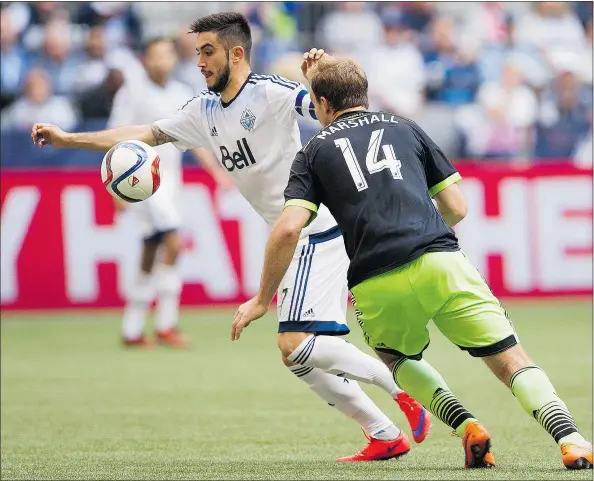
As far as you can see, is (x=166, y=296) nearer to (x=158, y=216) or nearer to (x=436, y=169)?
(x=158, y=216)

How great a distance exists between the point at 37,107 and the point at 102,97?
908 mm

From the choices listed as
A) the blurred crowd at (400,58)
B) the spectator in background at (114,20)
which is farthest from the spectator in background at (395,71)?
the spectator in background at (114,20)

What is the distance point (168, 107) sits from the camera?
12305mm

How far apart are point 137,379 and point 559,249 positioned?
618 cm

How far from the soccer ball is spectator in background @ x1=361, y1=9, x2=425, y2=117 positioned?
10065 millimetres

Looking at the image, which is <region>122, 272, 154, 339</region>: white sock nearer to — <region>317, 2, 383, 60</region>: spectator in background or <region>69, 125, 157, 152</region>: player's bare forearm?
<region>69, 125, 157, 152</region>: player's bare forearm

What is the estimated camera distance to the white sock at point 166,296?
39.4ft

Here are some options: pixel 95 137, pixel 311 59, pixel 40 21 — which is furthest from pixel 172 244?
pixel 40 21

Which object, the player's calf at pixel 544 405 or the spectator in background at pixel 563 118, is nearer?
the player's calf at pixel 544 405

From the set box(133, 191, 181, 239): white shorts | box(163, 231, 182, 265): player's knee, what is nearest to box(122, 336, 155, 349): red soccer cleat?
box(163, 231, 182, 265): player's knee

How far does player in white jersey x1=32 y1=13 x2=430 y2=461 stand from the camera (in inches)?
252

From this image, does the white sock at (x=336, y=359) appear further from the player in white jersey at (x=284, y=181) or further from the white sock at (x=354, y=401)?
the white sock at (x=354, y=401)

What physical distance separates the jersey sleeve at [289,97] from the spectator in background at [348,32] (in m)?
10.6

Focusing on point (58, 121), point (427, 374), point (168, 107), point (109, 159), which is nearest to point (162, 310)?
point (168, 107)
